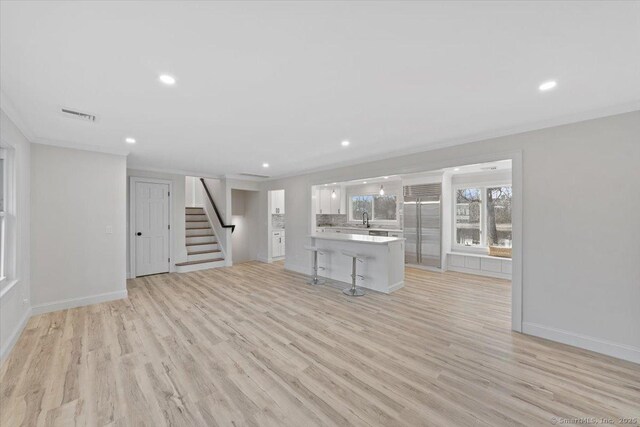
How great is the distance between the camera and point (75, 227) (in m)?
3.90

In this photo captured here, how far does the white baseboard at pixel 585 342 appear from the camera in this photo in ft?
8.09

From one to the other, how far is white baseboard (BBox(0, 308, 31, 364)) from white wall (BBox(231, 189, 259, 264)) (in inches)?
182

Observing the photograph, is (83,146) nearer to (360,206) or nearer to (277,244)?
(277,244)

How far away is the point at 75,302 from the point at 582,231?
264 inches

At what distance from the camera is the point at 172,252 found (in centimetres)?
616

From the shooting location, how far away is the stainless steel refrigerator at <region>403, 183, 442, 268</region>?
20.5 feet

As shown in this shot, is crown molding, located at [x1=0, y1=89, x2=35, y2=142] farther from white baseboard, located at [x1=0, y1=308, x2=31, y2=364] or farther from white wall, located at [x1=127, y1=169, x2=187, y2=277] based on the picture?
white wall, located at [x1=127, y1=169, x2=187, y2=277]

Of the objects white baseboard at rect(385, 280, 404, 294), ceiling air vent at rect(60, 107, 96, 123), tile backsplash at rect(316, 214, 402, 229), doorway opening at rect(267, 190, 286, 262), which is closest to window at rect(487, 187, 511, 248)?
white baseboard at rect(385, 280, 404, 294)

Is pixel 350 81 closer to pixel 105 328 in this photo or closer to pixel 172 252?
pixel 105 328

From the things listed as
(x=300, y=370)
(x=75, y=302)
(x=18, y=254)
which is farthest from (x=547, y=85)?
(x=75, y=302)

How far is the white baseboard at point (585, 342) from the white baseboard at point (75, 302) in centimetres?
594

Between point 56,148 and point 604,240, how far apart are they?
22.8 ft

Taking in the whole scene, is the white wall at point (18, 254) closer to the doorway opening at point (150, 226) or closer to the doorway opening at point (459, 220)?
the doorway opening at point (150, 226)

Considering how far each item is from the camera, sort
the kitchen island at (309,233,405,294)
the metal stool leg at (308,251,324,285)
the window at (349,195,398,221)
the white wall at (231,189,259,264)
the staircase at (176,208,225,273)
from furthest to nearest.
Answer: the window at (349,195,398,221)
the white wall at (231,189,259,264)
the staircase at (176,208,225,273)
the metal stool leg at (308,251,324,285)
the kitchen island at (309,233,405,294)
